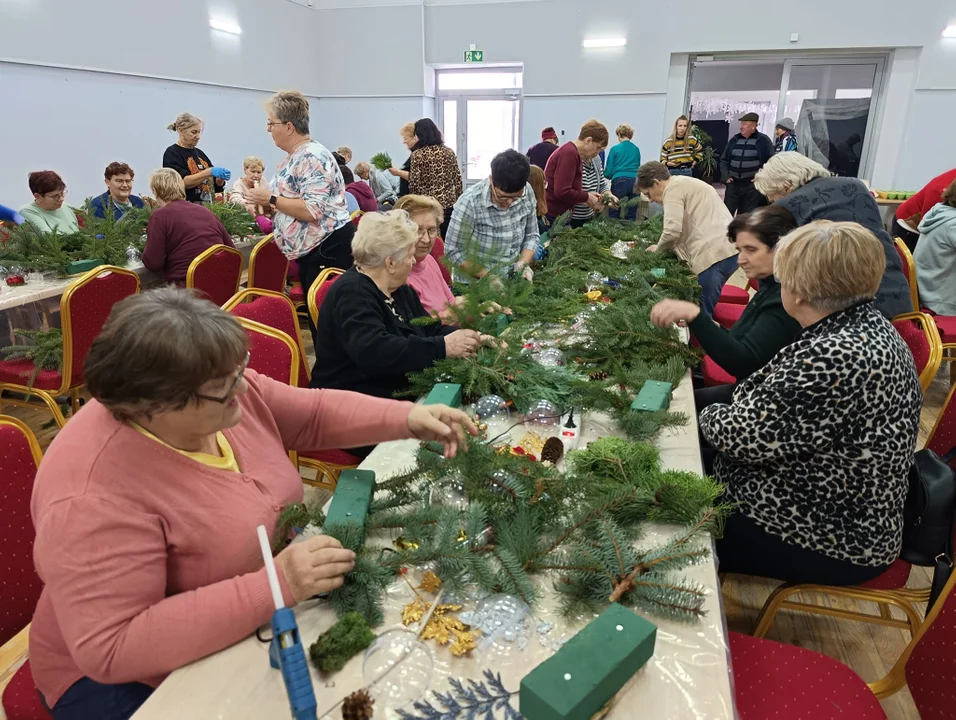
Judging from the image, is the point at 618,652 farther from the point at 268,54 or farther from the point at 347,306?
the point at 268,54

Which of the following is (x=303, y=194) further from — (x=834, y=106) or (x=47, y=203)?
(x=834, y=106)

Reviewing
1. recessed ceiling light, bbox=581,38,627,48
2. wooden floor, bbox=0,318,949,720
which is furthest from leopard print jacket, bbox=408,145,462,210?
recessed ceiling light, bbox=581,38,627,48

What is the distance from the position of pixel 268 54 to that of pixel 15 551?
1040 centimetres

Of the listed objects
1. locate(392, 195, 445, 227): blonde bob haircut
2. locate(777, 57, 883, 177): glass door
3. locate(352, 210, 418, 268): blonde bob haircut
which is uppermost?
locate(777, 57, 883, 177): glass door

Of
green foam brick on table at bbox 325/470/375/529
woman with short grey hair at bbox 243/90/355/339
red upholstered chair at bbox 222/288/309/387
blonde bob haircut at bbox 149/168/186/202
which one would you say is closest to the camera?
green foam brick on table at bbox 325/470/375/529

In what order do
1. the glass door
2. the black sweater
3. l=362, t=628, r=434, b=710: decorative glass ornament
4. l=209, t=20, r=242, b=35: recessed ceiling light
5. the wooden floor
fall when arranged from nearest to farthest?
l=362, t=628, r=434, b=710: decorative glass ornament < the wooden floor < the black sweater < l=209, t=20, r=242, b=35: recessed ceiling light < the glass door

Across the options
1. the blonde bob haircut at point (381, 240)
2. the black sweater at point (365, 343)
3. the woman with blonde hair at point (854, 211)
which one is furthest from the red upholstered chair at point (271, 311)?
the woman with blonde hair at point (854, 211)

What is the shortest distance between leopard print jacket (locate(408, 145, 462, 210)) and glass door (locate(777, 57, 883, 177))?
7185 millimetres

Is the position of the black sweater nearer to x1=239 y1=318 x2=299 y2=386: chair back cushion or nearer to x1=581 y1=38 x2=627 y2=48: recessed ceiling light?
x1=239 y1=318 x2=299 y2=386: chair back cushion

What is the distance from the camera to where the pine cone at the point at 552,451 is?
5.10 feet

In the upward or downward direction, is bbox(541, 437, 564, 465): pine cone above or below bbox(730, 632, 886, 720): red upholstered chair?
above

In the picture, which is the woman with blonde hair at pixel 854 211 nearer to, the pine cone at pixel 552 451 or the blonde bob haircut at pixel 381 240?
the blonde bob haircut at pixel 381 240

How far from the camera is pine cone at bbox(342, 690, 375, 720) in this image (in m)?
0.88

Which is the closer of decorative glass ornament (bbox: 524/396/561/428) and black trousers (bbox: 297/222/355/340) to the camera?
decorative glass ornament (bbox: 524/396/561/428)
